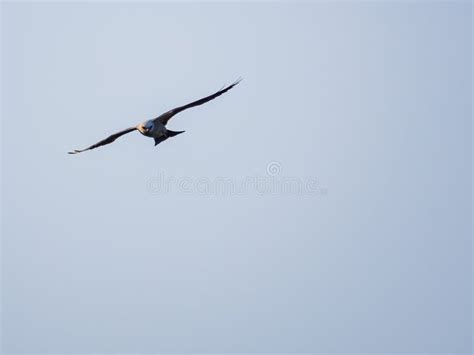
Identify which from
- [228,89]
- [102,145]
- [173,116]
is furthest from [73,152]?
[228,89]

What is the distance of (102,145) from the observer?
873 inches

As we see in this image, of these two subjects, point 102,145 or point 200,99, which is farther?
point 102,145

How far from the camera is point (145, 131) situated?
69.0ft

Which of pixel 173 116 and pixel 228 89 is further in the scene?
pixel 173 116

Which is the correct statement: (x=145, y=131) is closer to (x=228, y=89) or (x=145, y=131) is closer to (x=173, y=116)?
(x=173, y=116)

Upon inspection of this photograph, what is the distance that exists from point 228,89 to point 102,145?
4.54 metres

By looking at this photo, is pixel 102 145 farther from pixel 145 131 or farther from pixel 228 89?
pixel 228 89

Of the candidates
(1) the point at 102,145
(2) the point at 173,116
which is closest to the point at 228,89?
(2) the point at 173,116

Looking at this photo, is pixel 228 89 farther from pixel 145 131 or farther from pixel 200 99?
pixel 145 131

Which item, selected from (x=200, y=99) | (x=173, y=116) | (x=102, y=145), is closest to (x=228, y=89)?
(x=200, y=99)

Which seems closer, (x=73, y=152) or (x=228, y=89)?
(x=228, y=89)

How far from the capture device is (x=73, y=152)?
70.8 ft

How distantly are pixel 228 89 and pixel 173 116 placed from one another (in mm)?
2335

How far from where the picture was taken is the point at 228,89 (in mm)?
19219
